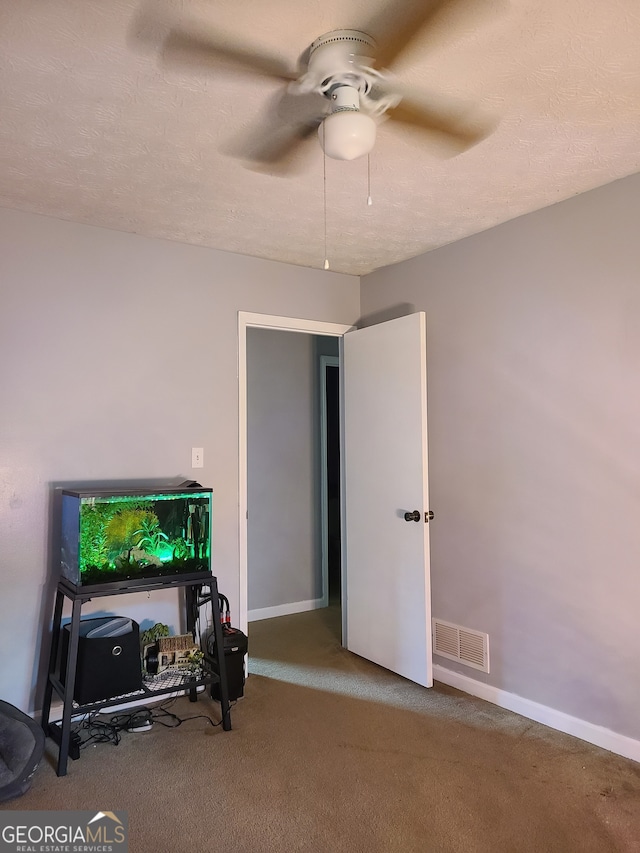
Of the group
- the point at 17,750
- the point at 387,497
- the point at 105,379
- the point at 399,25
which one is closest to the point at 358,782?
the point at 17,750

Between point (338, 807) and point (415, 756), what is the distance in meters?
0.47

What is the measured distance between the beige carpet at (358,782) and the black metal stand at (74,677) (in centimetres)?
10

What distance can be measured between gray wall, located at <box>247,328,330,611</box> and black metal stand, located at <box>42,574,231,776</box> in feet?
4.60

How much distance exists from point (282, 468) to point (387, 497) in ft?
4.34

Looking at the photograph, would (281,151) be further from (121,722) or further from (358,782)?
(121,722)

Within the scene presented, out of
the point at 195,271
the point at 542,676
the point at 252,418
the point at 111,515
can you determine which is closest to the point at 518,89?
the point at 195,271

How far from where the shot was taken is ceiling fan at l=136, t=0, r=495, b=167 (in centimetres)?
146

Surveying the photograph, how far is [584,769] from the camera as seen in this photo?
223cm

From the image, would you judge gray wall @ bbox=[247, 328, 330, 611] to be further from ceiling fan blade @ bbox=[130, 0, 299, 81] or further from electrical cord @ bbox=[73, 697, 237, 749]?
ceiling fan blade @ bbox=[130, 0, 299, 81]

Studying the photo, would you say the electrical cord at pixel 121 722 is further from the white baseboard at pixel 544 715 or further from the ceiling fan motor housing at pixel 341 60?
the ceiling fan motor housing at pixel 341 60

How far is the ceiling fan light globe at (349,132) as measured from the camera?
1.56 m

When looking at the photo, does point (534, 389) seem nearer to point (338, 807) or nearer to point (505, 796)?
point (505, 796)

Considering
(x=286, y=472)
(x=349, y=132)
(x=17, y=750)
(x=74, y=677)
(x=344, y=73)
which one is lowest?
(x=17, y=750)

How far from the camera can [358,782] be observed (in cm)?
217
